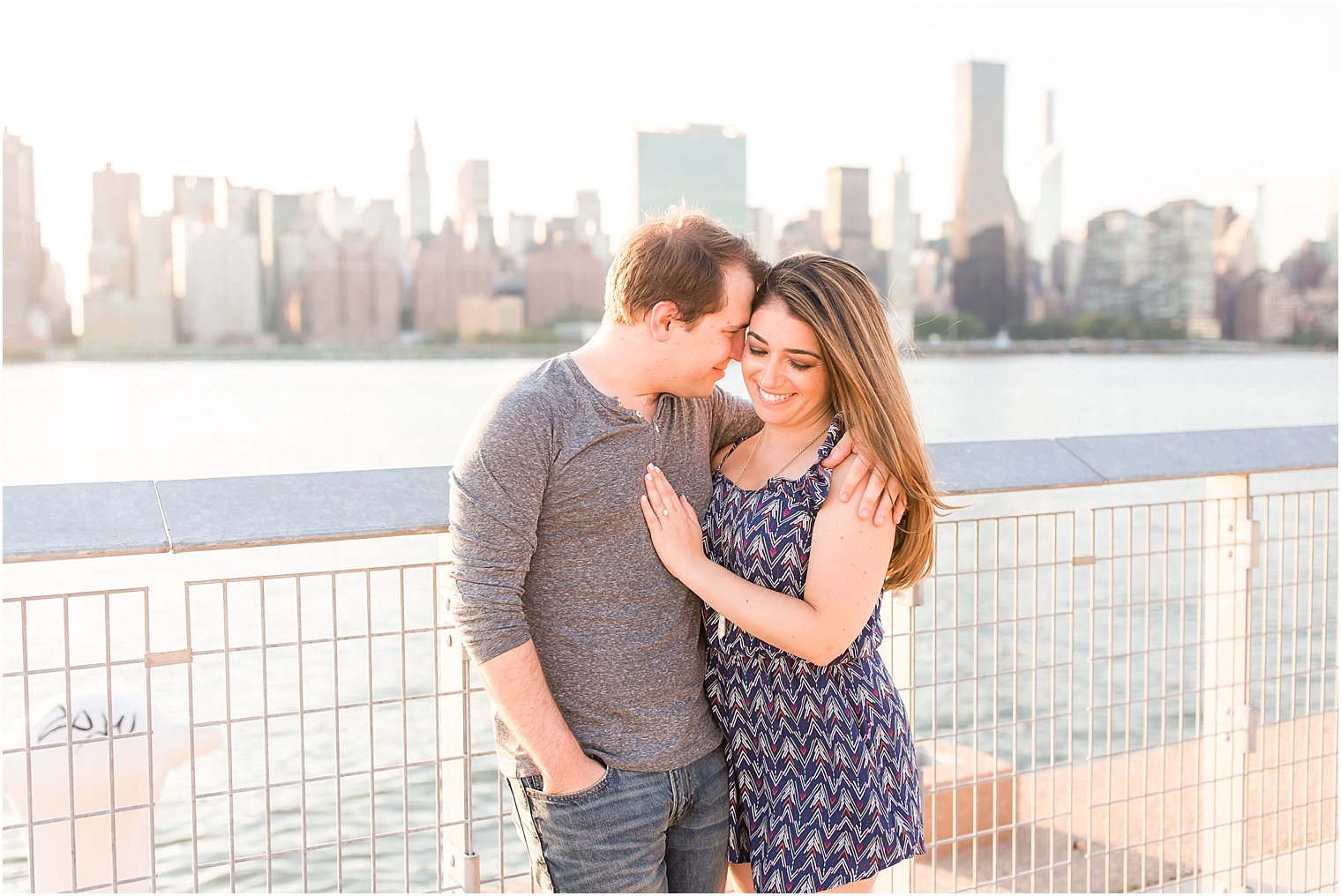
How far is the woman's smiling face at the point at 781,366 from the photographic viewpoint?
1.90 m

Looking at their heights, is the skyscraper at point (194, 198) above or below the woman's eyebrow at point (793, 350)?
above

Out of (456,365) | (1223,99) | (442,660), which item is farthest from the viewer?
(456,365)

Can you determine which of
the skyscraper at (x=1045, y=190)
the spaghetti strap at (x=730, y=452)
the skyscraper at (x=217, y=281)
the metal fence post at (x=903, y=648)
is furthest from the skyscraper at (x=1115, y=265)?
A: the spaghetti strap at (x=730, y=452)

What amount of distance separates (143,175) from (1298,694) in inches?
2756

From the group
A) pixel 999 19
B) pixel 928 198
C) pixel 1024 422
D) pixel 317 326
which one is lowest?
pixel 1024 422

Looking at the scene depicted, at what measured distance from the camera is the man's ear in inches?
72.7

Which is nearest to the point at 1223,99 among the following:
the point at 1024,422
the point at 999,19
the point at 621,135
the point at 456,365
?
the point at 999,19

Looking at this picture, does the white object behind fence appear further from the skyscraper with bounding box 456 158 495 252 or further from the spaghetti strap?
the skyscraper with bounding box 456 158 495 252

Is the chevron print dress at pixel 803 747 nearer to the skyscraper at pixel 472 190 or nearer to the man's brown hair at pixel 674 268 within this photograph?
the man's brown hair at pixel 674 268

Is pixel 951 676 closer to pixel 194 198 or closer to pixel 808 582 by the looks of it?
pixel 808 582

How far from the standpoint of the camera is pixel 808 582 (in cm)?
187

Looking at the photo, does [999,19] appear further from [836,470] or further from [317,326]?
[836,470]

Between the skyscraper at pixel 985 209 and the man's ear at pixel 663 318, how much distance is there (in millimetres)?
53753

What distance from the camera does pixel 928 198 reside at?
207 ft
